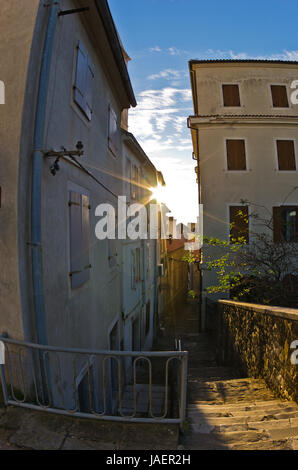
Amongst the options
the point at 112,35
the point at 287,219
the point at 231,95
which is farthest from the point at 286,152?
the point at 112,35

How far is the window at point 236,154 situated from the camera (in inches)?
590

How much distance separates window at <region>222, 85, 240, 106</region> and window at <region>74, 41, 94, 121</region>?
1082cm

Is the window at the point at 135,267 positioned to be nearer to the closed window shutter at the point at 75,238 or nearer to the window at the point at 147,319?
the window at the point at 147,319

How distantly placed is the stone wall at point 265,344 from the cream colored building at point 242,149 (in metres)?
6.88

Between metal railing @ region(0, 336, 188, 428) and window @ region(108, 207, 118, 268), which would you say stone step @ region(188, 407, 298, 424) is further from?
window @ region(108, 207, 118, 268)

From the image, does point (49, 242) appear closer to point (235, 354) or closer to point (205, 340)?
point (235, 354)

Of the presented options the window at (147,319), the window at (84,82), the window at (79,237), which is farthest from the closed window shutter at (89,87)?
the window at (147,319)

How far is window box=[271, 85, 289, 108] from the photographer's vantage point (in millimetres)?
15406

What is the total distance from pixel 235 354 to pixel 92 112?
6562mm

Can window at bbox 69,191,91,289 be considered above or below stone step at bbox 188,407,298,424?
above

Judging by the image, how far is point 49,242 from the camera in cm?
415

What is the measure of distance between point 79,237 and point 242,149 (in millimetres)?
11945

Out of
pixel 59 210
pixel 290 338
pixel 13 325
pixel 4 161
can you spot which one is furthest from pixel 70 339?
pixel 290 338

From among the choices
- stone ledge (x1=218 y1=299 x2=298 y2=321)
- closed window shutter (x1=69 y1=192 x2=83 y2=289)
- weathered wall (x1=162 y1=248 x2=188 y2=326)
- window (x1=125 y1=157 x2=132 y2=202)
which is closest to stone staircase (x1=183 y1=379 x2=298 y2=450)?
stone ledge (x1=218 y1=299 x2=298 y2=321)
